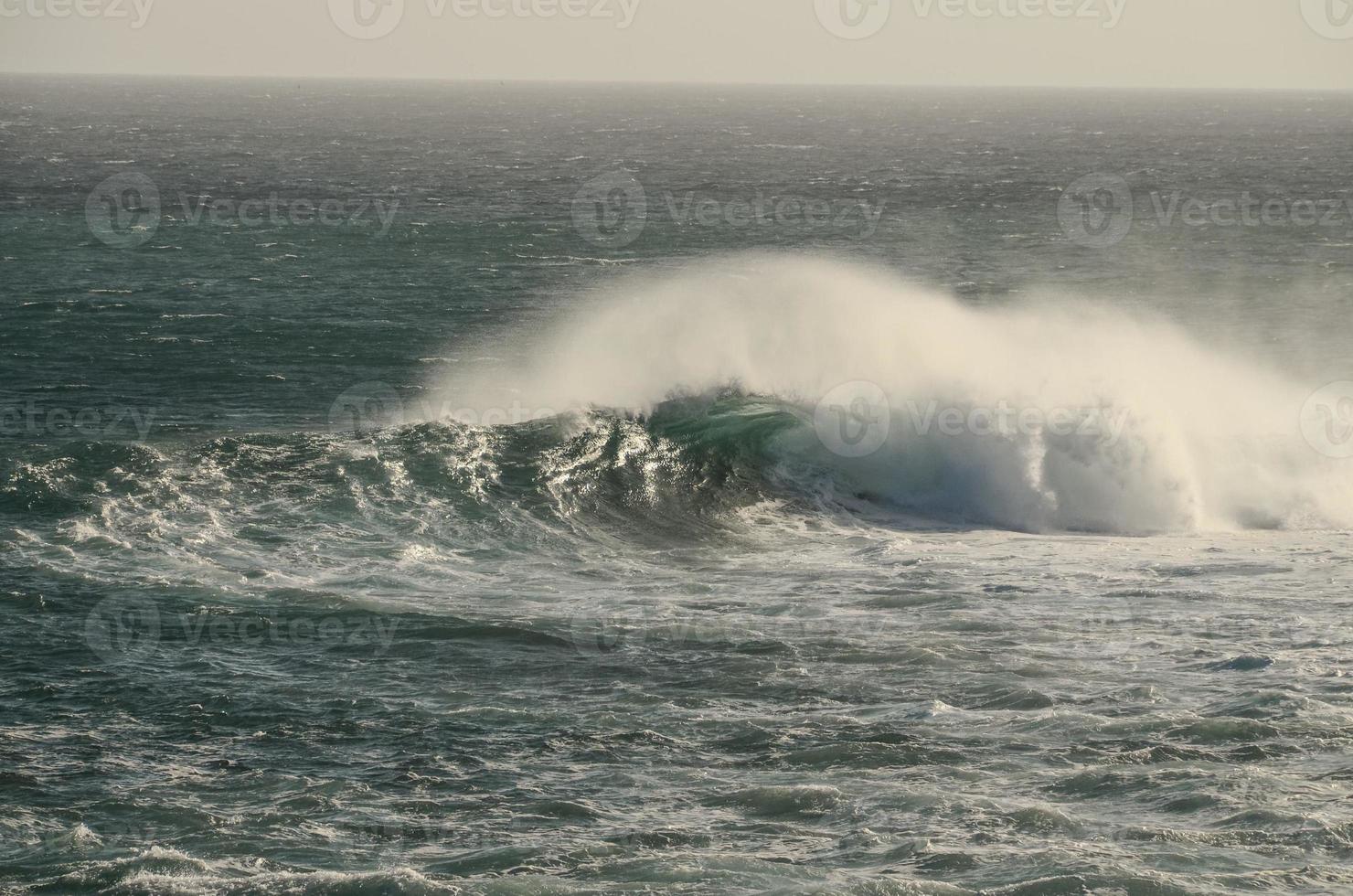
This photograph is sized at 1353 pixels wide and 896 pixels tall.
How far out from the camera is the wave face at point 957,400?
26.2 metres

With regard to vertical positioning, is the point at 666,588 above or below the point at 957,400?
below

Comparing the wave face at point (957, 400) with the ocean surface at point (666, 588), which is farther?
the wave face at point (957, 400)

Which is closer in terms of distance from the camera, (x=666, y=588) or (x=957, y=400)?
(x=666, y=588)

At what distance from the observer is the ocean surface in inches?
522

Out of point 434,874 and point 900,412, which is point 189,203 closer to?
point 900,412

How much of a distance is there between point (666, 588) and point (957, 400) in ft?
35.6

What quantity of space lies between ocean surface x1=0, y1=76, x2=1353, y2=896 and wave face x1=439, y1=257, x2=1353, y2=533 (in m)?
0.11

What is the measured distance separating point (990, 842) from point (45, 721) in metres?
9.99

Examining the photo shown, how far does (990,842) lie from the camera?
13.0 meters

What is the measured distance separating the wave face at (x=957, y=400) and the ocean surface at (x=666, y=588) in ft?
0.37

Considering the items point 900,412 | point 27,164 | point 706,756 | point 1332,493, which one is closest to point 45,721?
point 706,756

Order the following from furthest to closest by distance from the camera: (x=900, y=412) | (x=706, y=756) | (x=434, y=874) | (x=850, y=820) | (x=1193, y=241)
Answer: (x=1193, y=241) → (x=900, y=412) → (x=706, y=756) → (x=850, y=820) → (x=434, y=874)

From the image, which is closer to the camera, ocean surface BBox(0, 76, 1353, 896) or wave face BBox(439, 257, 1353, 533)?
ocean surface BBox(0, 76, 1353, 896)

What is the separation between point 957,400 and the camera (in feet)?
97.5
